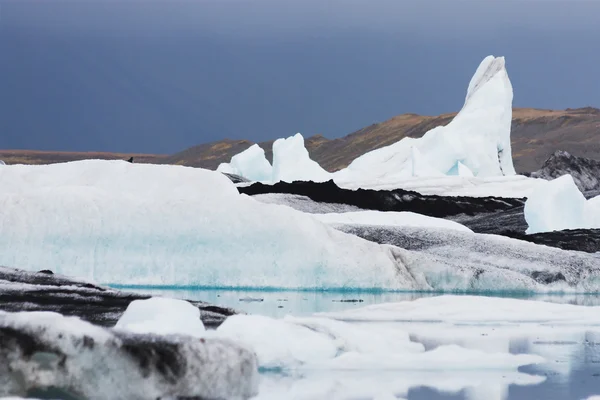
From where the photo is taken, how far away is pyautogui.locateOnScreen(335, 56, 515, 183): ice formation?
44281 millimetres

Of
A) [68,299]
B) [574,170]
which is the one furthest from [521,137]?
[68,299]

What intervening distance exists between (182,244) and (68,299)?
20.1ft

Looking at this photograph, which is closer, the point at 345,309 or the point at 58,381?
the point at 58,381

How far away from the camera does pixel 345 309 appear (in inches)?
513

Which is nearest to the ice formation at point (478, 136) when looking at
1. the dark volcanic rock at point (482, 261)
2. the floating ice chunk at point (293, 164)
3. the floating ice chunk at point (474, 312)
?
the floating ice chunk at point (293, 164)

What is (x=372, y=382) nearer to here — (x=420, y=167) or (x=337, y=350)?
(x=337, y=350)

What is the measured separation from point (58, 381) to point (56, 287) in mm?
6201

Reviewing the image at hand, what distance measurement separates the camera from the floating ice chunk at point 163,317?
701 cm

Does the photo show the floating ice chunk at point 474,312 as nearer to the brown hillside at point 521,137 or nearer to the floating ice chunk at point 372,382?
the floating ice chunk at point 372,382

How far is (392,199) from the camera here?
4022 cm

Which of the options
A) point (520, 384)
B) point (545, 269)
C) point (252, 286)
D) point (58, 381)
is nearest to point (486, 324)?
point (520, 384)

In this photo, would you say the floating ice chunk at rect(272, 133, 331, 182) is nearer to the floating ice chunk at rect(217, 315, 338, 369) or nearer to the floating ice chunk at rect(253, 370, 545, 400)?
the floating ice chunk at rect(217, 315, 338, 369)

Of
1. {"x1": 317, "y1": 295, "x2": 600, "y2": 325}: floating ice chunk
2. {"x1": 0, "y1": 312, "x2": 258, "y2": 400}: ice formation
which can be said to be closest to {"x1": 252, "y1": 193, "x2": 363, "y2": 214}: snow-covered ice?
{"x1": 317, "y1": 295, "x2": 600, "y2": 325}: floating ice chunk

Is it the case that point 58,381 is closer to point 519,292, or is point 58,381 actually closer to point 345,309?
point 345,309
